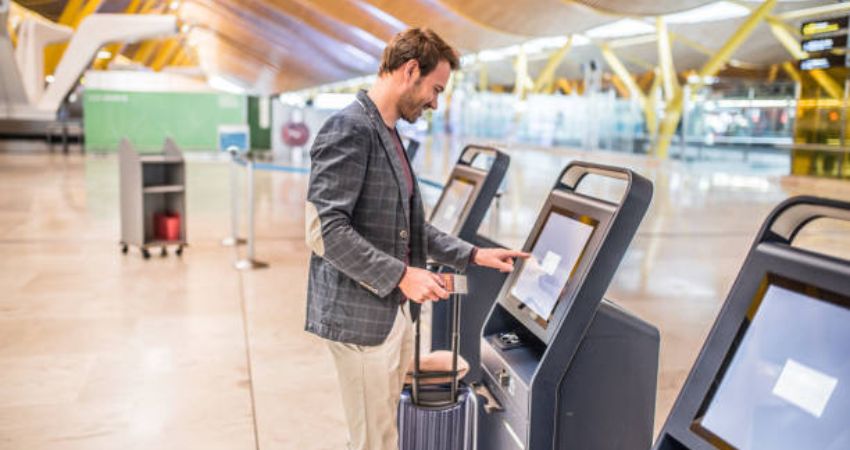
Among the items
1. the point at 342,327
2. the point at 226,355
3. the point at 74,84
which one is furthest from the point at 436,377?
the point at 74,84

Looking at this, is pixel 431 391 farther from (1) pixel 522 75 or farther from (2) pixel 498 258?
(1) pixel 522 75

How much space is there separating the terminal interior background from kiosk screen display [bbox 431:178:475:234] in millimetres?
1095

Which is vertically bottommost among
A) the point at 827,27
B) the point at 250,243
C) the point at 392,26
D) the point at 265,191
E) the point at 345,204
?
the point at 265,191

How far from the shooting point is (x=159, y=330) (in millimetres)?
5309

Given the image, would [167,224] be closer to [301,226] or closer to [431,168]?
[301,226]

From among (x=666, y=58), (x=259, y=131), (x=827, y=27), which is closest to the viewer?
(x=827, y=27)

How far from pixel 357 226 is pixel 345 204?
14 centimetres

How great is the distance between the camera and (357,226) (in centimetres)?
218

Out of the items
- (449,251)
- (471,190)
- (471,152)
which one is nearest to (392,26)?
(471,152)

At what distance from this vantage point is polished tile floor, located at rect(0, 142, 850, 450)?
12.4ft

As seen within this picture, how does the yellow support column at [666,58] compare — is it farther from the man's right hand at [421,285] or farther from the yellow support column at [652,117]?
the man's right hand at [421,285]

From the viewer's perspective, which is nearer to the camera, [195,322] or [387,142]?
[387,142]

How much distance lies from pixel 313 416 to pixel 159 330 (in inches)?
75.9

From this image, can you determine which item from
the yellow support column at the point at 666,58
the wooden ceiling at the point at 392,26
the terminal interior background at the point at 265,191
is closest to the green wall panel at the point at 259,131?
the terminal interior background at the point at 265,191
